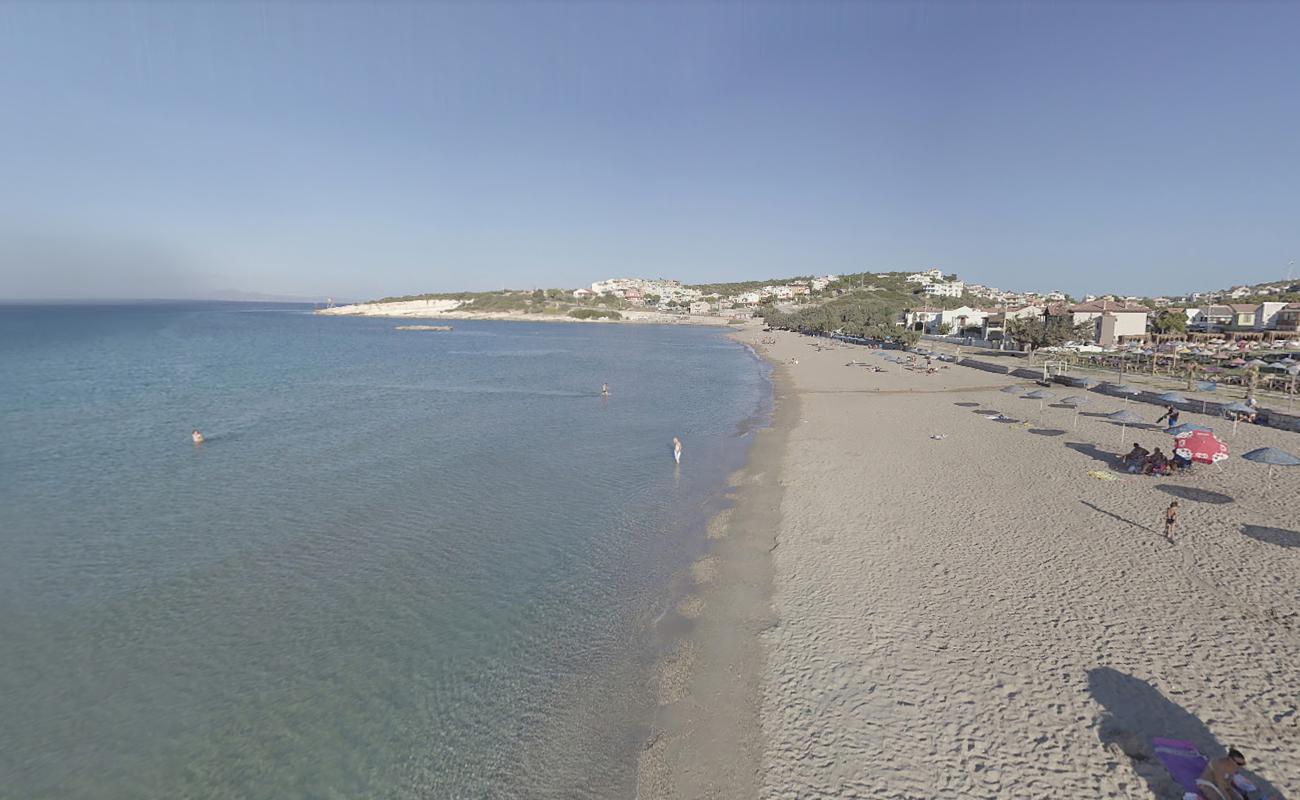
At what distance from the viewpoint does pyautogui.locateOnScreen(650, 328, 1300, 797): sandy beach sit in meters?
6.95

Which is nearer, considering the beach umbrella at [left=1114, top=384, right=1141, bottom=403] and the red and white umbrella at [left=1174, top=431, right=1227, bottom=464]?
the red and white umbrella at [left=1174, top=431, right=1227, bottom=464]

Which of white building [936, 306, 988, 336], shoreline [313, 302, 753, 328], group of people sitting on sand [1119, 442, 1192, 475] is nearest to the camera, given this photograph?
group of people sitting on sand [1119, 442, 1192, 475]

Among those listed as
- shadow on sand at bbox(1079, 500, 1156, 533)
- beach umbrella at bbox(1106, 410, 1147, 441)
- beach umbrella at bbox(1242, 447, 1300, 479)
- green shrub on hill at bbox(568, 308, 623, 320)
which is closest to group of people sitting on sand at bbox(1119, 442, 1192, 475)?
beach umbrella at bbox(1106, 410, 1147, 441)

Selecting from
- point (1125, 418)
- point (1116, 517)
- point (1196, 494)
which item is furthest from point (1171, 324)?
point (1116, 517)

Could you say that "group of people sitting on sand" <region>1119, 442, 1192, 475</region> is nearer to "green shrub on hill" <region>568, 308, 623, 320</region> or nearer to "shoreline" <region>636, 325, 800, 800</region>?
"shoreline" <region>636, 325, 800, 800</region>

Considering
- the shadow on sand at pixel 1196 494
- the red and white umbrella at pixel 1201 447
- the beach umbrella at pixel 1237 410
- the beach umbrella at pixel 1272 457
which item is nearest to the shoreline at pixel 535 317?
the beach umbrella at pixel 1237 410

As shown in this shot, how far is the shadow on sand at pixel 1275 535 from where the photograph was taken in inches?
472

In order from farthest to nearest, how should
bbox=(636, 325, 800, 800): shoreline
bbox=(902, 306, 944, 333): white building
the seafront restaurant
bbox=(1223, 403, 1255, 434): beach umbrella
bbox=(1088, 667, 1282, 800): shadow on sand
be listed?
bbox=(902, 306, 944, 333): white building
the seafront restaurant
bbox=(1223, 403, 1255, 434): beach umbrella
bbox=(636, 325, 800, 800): shoreline
bbox=(1088, 667, 1282, 800): shadow on sand

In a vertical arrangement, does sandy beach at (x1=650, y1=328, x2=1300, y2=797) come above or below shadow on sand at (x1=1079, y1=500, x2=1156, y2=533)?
below

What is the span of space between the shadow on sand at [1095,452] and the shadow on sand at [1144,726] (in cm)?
1314

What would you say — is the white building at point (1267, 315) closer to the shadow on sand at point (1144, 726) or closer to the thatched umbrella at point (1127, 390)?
the thatched umbrella at point (1127, 390)

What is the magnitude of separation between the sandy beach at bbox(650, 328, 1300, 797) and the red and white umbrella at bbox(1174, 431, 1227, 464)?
0.92 meters

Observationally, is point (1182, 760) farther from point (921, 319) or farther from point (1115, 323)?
point (921, 319)

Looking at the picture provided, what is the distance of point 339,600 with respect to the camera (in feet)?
38.1
